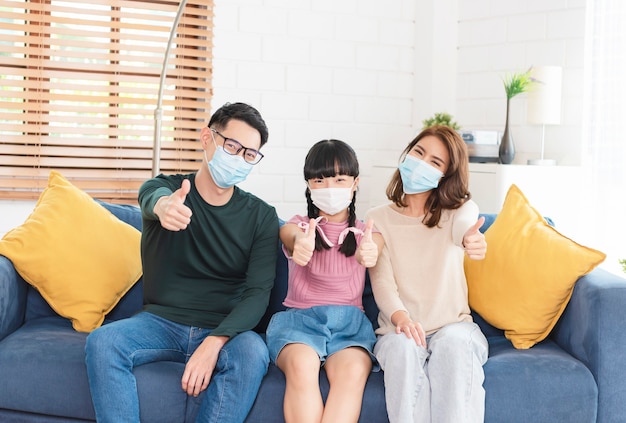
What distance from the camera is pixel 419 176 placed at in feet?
7.79

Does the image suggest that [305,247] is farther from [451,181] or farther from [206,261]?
[451,181]

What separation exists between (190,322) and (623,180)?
2.11 metres

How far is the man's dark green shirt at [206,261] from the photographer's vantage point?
88.1 inches

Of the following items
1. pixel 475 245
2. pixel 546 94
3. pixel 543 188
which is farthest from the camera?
pixel 546 94

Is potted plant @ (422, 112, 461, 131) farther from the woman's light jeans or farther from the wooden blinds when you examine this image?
the woman's light jeans

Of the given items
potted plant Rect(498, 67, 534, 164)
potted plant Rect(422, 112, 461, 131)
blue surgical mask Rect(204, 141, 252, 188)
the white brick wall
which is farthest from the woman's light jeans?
the white brick wall

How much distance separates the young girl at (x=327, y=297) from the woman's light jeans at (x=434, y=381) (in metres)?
0.09

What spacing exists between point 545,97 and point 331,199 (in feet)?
5.48

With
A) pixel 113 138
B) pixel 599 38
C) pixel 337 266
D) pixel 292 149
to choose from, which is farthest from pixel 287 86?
pixel 337 266

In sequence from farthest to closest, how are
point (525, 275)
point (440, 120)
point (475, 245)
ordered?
1. point (440, 120)
2. point (525, 275)
3. point (475, 245)

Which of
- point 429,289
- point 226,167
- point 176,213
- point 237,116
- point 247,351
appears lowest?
point 247,351

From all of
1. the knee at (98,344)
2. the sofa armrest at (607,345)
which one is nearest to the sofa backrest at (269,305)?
the sofa armrest at (607,345)

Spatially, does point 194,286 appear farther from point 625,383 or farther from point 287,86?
point 287,86

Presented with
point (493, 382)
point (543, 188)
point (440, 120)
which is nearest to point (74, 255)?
point (493, 382)
